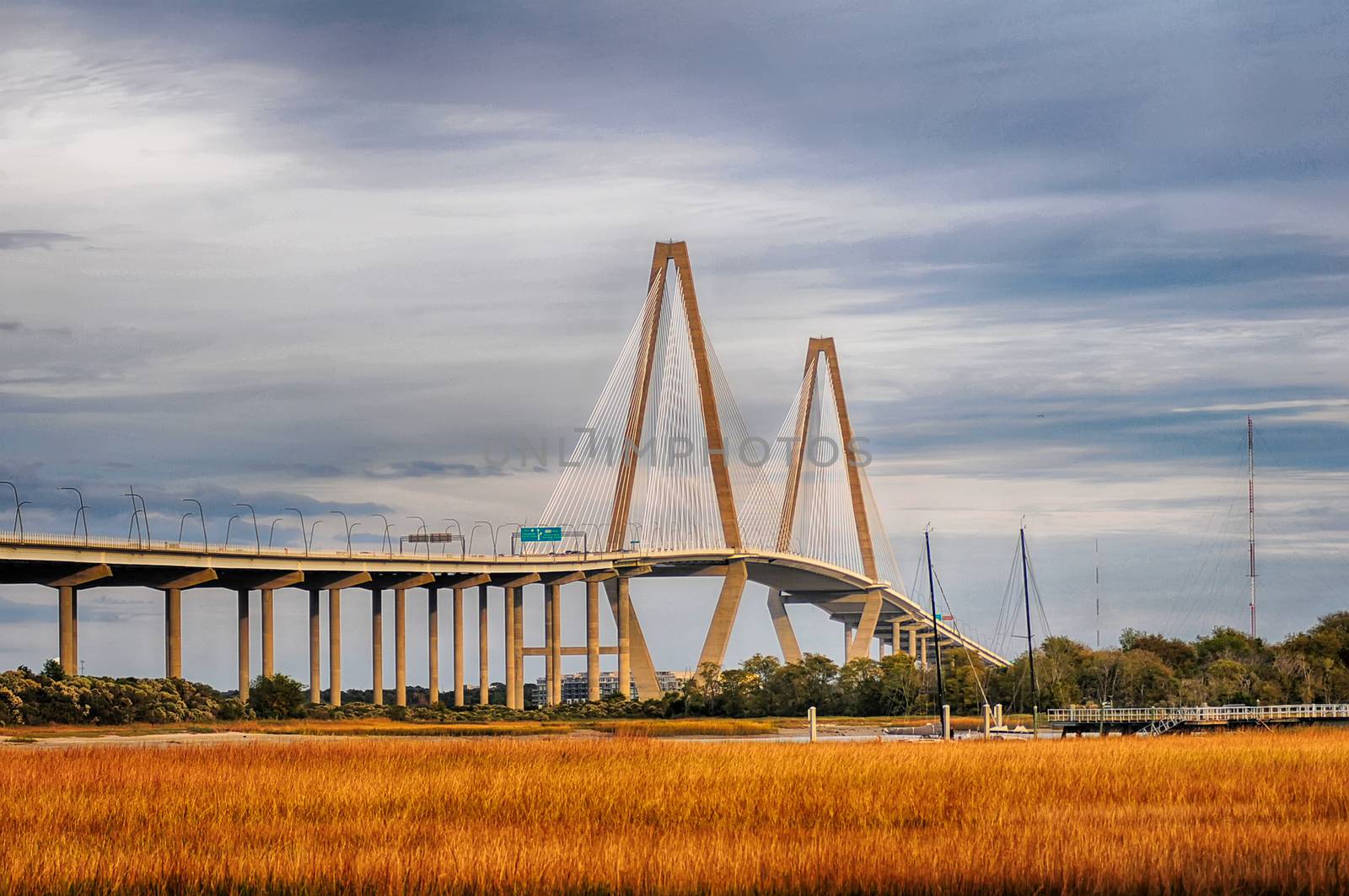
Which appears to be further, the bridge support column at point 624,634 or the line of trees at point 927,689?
the bridge support column at point 624,634

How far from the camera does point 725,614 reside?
4075 inches

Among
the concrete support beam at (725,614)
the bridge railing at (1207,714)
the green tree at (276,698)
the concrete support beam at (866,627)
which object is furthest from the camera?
the concrete support beam at (866,627)

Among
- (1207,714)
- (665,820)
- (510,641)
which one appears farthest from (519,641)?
→ (665,820)

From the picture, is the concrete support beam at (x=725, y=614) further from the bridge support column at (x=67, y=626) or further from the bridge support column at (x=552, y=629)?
the bridge support column at (x=67, y=626)

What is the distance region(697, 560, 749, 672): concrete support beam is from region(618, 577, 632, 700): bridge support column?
21.5 ft

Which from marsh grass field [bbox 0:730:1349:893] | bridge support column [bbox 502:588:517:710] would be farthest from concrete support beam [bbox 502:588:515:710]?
marsh grass field [bbox 0:730:1349:893]

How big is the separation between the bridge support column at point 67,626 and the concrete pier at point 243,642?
1182 centimetres

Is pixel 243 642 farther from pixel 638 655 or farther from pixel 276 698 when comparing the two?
pixel 638 655

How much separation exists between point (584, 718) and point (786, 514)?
111 ft

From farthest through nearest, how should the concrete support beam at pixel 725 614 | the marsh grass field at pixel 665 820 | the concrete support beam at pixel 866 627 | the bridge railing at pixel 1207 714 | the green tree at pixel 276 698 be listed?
the concrete support beam at pixel 866 627 < the concrete support beam at pixel 725 614 < the green tree at pixel 276 698 < the bridge railing at pixel 1207 714 < the marsh grass field at pixel 665 820

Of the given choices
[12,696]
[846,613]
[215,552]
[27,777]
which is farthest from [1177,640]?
[27,777]

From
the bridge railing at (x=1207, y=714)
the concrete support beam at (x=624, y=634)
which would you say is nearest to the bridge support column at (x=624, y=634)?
the concrete support beam at (x=624, y=634)

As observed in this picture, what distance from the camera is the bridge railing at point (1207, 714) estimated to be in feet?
215

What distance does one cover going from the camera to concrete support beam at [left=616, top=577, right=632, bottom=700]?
10712cm
